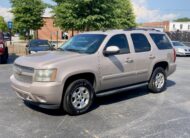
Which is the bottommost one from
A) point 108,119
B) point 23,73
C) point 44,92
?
point 108,119

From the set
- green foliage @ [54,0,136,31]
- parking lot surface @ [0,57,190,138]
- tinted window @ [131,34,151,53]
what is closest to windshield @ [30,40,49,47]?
green foliage @ [54,0,136,31]

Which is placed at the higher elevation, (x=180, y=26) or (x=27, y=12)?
(x=180, y=26)

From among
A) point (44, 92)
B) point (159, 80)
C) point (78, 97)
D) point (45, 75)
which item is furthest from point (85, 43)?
point (159, 80)

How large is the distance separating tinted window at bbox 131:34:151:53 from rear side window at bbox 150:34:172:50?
1.30ft

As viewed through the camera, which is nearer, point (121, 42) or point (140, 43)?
point (121, 42)

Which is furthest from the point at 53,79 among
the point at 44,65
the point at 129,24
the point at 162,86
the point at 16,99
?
the point at 129,24

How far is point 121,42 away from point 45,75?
7.51 feet

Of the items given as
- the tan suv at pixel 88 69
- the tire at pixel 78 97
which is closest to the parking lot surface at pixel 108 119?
the tire at pixel 78 97

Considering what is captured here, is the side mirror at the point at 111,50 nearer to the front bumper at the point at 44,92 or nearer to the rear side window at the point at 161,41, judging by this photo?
the front bumper at the point at 44,92

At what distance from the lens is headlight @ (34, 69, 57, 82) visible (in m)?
5.09

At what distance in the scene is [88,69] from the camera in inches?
220

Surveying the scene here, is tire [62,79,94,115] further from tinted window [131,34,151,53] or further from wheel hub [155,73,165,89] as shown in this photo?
wheel hub [155,73,165,89]

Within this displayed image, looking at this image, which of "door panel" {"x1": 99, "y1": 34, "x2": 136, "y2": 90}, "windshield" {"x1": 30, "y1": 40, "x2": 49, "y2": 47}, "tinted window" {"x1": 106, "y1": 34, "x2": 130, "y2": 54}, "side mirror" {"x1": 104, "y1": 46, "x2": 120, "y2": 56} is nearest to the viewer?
"side mirror" {"x1": 104, "y1": 46, "x2": 120, "y2": 56}

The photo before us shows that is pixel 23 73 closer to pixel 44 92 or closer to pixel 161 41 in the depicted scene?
pixel 44 92
